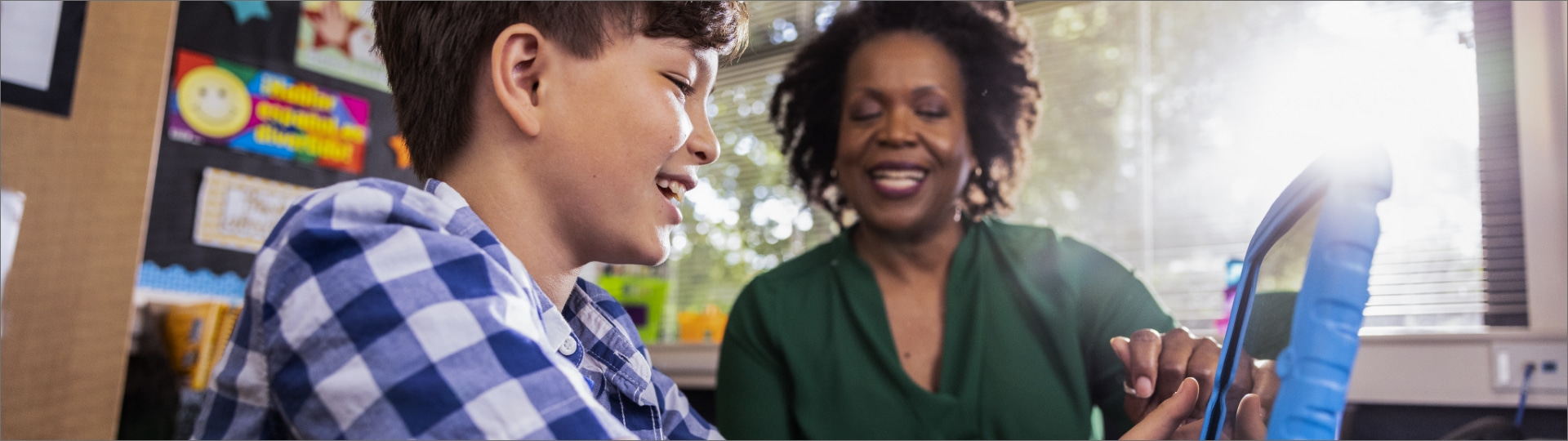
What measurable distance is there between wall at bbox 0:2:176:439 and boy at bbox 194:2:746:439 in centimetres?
69

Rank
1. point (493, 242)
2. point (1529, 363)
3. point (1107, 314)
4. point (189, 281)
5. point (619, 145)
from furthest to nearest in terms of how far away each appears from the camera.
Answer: point (189, 281) → point (1529, 363) → point (1107, 314) → point (619, 145) → point (493, 242)

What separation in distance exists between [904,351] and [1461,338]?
978 mm

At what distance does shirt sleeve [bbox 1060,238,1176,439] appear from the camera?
1.11 m

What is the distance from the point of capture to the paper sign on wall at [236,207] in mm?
2359

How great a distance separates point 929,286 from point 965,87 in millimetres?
283

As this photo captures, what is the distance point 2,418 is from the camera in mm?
1113

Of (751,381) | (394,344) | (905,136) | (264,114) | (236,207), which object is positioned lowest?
(751,381)

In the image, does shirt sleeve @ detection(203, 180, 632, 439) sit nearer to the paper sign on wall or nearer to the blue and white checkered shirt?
the blue and white checkered shirt

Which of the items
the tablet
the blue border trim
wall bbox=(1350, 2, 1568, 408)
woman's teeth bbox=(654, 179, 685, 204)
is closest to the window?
wall bbox=(1350, 2, 1568, 408)

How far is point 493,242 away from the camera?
0.51m

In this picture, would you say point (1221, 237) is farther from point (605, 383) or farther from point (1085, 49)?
point (605, 383)

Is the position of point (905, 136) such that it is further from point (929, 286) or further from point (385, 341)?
point (385, 341)

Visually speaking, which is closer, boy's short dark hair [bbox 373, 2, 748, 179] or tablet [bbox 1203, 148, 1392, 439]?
tablet [bbox 1203, 148, 1392, 439]

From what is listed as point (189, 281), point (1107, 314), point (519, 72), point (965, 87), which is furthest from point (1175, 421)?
point (189, 281)
